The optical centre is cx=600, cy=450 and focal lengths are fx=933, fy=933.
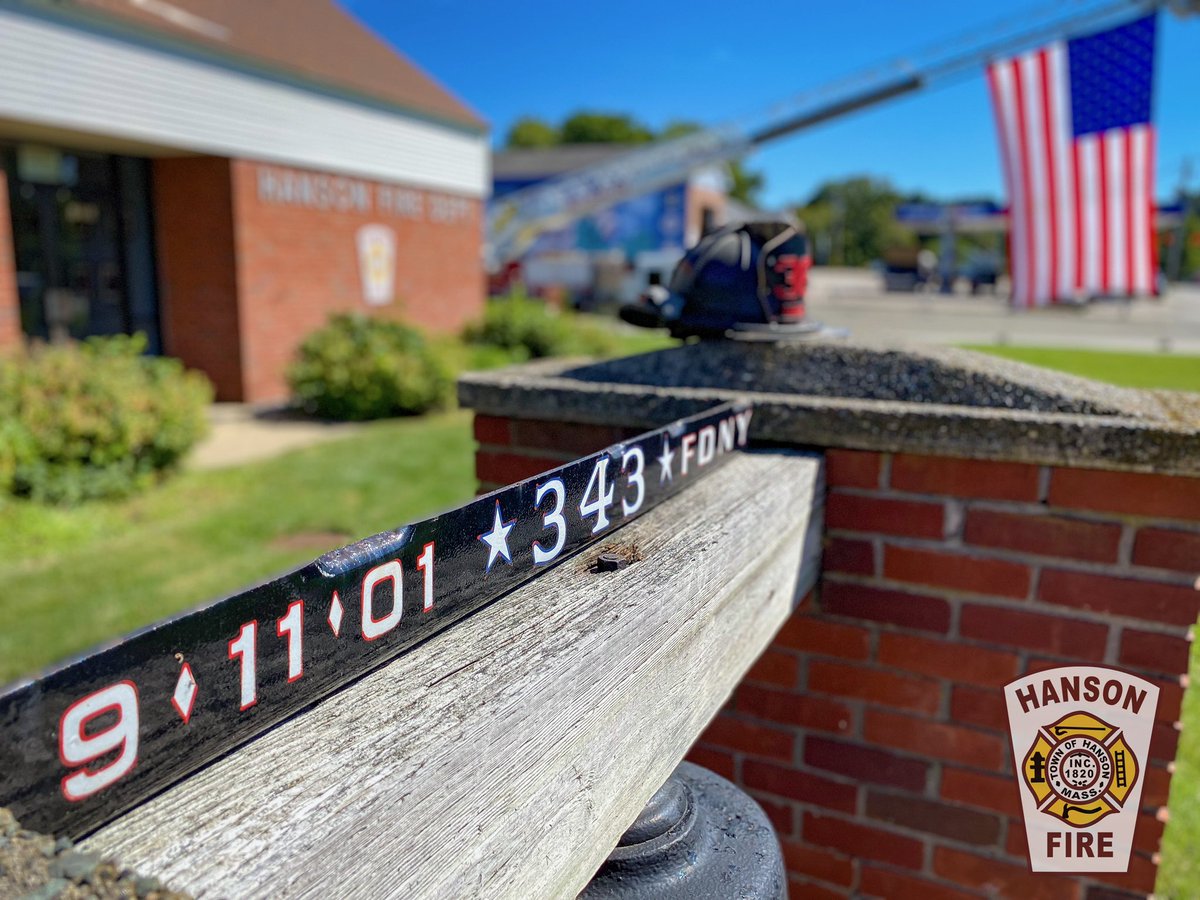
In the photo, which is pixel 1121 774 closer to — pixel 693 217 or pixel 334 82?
pixel 334 82

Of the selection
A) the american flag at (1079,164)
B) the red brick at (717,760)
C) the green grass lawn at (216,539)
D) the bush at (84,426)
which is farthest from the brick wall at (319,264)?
the red brick at (717,760)

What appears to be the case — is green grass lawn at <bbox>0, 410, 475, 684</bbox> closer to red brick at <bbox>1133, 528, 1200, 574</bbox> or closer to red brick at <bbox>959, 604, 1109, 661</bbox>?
red brick at <bbox>959, 604, 1109, 661</bbox>

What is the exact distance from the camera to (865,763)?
192 cm

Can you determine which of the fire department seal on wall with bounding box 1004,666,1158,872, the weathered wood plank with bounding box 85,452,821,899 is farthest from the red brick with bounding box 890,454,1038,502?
the weathered wood plank with bounding box 85,452,821,899

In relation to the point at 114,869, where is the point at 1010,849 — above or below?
below

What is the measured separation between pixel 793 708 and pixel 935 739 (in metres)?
0.29

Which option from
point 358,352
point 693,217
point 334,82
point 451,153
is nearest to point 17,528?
point 358,352

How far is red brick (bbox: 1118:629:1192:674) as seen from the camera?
1.69 m

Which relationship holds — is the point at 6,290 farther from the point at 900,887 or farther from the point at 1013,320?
the point at 1013,320

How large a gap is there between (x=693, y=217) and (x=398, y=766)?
127 ft

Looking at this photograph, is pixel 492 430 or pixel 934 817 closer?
pixel 934 817

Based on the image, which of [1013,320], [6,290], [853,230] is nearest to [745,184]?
[853,230]

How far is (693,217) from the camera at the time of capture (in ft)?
125

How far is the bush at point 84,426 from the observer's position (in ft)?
21.4
